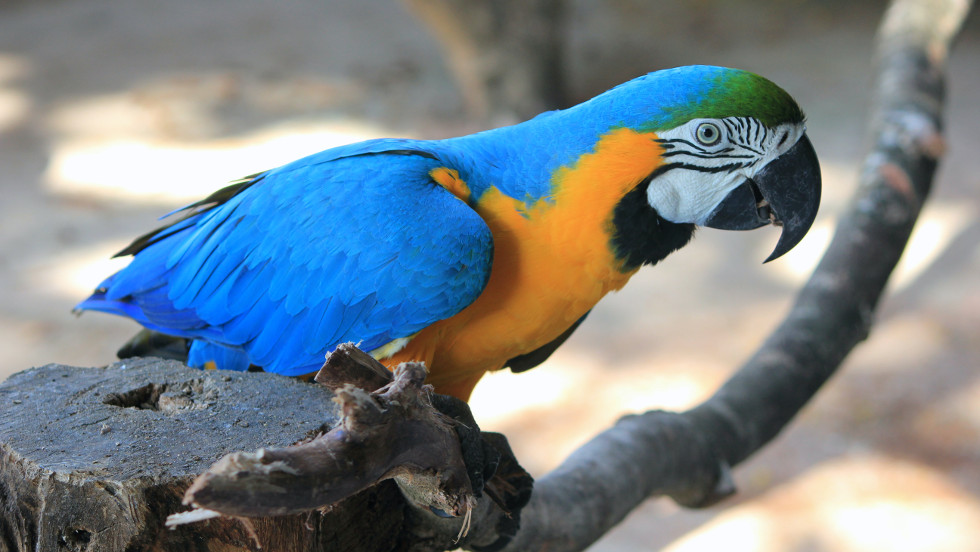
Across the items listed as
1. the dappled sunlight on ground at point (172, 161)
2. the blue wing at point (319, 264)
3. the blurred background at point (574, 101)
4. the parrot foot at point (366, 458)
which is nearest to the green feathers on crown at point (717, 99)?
the blue wing at point (319, 264)

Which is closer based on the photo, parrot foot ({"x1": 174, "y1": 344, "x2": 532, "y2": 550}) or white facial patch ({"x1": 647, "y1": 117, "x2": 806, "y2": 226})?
parrot foot ({"x1": 174, "y1": 344, "x2": 532, "y2": 550})

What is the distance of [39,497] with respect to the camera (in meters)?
0.86

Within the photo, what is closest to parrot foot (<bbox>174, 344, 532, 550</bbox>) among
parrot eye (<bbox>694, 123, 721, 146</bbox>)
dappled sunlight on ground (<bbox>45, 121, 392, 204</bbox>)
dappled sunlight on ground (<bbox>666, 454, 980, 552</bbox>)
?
parrot eye (<bbox>694, 123, 721, 146</bbox>)

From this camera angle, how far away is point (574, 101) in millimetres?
4875

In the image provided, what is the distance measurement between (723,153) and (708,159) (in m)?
0.02

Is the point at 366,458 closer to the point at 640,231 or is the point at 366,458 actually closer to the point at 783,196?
the point at 640,231

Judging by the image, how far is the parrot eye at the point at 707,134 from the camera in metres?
1.15

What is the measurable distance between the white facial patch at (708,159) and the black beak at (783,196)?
0.01 m

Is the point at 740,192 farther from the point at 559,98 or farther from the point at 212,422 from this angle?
the point at 559,98

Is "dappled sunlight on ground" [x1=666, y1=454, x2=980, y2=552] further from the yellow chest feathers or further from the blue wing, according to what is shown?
the blue wing

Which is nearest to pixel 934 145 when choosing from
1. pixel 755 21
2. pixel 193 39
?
pixel 755 21

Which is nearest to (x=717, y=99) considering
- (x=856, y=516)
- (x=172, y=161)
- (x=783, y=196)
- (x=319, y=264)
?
(x=783, y=196)

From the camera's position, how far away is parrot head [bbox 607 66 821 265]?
3.76ft

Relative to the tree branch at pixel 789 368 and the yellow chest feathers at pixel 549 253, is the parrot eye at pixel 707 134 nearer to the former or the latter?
the yellow chest feathers at pixel 549 253
